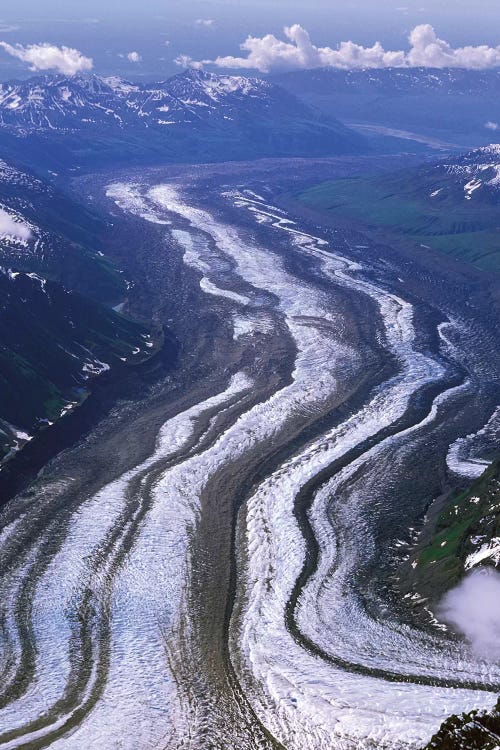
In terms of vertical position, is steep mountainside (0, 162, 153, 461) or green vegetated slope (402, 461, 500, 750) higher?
steep mountainside (0, 162, 153, 461)

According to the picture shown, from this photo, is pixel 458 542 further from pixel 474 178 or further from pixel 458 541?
pixel 474 178

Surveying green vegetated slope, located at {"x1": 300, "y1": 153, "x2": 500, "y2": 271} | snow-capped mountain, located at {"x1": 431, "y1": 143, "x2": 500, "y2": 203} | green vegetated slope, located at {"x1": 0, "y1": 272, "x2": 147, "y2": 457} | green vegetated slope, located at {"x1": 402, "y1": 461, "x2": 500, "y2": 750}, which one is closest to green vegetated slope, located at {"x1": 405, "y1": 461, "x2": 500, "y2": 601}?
green vegetated slope, located at {"x1": 402, "y1": 461, "x2": 500, "y2": 750}

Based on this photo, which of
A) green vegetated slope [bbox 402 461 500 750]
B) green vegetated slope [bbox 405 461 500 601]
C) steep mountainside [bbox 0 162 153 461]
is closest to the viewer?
green vegetated slope [bbox 402 461 500 750]

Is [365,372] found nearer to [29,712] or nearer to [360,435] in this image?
[360,435]

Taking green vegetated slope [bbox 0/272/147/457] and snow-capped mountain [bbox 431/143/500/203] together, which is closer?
green vegetated slope [bbox 0/272/147/457]

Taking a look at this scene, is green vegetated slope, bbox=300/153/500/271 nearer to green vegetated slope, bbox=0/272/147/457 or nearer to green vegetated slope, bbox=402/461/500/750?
green vegetated slope, bbox=0/272/147/457

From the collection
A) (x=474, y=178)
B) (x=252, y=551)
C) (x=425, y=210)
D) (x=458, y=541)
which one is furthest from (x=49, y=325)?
(x=474, y=178)

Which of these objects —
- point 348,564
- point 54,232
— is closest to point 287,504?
point 348,564
